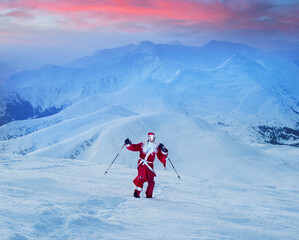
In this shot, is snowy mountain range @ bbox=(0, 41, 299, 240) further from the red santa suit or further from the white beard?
the white beard

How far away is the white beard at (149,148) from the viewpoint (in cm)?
715

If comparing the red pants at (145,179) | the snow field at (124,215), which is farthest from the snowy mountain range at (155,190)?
the red pants at (145,179)

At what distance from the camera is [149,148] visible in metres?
7.18

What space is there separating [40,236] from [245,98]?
173640 mm

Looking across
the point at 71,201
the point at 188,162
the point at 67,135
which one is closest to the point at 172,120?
the point at 188,162

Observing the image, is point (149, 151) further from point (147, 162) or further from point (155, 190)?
point (155, 190)

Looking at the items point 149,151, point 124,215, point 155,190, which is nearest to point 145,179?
point 149,151

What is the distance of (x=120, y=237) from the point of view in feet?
12.1

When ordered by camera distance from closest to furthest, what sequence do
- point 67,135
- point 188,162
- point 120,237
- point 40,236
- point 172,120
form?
1. point 40,236
2. point 120,237
3. point 188,162
4. point 172,120
5. point 67,135

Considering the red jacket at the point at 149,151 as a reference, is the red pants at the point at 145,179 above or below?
below

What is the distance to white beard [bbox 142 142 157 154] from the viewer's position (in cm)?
715

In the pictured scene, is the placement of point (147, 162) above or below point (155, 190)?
above

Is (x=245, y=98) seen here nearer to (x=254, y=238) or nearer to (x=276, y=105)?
(x=276, y=105)

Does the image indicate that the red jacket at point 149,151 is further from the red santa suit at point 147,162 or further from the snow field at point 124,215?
the snow field at point 124,215
